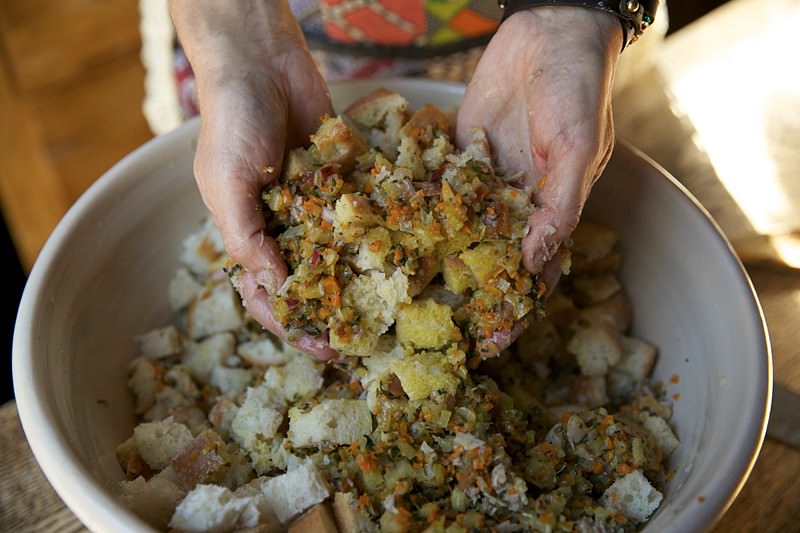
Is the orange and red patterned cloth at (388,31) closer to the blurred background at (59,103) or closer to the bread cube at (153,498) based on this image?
the bread cube at (153,498)

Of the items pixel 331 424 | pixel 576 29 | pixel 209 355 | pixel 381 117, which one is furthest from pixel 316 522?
pixel 576 29

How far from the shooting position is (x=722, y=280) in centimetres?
134

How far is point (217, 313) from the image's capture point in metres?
1.54

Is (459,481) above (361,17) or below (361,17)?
below

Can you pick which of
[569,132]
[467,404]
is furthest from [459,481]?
[569,132]

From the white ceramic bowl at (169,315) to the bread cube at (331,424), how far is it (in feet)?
0.96

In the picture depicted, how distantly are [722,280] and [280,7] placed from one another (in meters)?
0.93

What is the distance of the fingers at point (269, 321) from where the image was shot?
127 centimetres

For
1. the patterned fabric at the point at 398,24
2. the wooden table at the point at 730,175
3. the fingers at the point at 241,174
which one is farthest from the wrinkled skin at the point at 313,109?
the wooden table at the point at 730,175

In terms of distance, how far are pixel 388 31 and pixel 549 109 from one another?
70 cm

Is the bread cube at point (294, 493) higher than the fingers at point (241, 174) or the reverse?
the reverse

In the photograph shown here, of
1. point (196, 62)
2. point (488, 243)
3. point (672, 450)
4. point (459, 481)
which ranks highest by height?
point (196, 62)

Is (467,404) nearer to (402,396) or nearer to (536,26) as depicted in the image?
(402,396)

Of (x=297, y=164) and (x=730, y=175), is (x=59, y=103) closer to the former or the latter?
(x=297, y=164)
